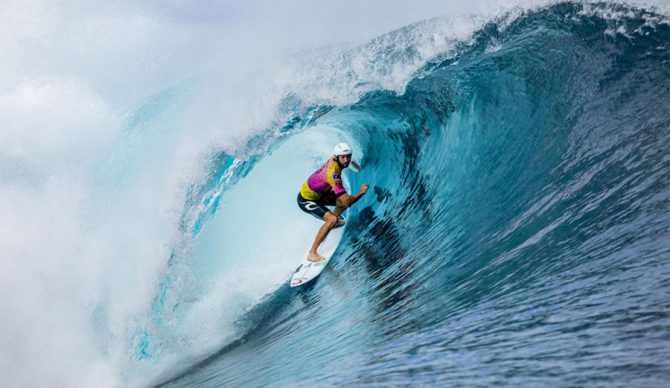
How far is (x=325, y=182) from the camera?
6.54 metres

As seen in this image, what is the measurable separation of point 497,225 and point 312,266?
2.50 m

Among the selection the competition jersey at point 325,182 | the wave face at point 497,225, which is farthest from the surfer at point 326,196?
the wave face at point 497,225

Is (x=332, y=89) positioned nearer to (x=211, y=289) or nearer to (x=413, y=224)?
(x=413, y=224)

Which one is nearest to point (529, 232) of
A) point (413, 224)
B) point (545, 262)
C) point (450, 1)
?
point (545, 262)

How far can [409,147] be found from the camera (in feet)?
27.2

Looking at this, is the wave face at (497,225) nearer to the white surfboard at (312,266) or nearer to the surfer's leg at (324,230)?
the white surfboard at (312,266)

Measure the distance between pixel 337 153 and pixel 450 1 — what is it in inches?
185

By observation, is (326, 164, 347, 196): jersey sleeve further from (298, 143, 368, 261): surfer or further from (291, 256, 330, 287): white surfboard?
(291, 256, 330, 287): white surfboard

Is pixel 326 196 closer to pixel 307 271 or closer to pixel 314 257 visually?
pixel 314 257

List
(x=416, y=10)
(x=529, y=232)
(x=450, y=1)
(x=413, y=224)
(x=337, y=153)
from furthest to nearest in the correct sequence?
(x=416, y=10) < (x=450, y=1) < (x=413, y=224) < (x=337, y=153) < (x=529, y=232)

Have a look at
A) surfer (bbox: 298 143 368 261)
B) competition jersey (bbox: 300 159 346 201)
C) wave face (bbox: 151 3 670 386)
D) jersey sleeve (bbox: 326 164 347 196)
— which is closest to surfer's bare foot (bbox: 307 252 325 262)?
surfer (bbox: 298 143 368 261)

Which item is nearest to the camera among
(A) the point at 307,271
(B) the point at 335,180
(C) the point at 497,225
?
(C) the point at 497,225

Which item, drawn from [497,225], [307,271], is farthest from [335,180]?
[497,225]

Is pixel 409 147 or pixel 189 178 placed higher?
pixel 189 178
